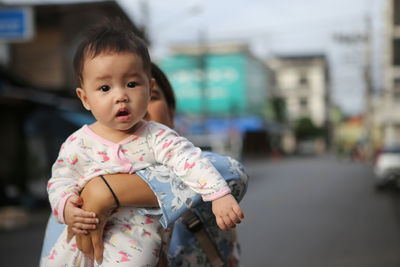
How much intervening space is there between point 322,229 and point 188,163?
8.53m

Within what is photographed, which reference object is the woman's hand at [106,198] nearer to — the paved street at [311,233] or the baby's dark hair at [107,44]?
the baby's dark hair at [107,44]

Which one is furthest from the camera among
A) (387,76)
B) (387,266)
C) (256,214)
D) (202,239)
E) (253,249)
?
(387,76)

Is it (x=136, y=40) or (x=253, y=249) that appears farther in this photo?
(x=253, y=249)

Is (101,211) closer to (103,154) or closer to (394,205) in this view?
(103,154)

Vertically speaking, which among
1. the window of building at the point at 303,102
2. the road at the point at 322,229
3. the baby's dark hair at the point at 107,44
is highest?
the baby's dark hair at the point at 107,44

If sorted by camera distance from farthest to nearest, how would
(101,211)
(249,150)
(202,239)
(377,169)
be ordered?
(249,150) → (377,169) → (202,239) → (101,211)

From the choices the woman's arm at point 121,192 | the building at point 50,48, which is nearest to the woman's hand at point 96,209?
the woman's arm at point 121,192

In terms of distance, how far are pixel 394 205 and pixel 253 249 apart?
6765mm

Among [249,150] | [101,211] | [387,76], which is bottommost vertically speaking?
[249,150]

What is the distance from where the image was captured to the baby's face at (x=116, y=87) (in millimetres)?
1441

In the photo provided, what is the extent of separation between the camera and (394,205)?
519 inches

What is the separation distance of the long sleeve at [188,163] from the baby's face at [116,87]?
10 centimetres

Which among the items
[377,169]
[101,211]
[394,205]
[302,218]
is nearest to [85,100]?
[101,211]

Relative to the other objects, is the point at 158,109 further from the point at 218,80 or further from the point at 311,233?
the point at 218,80
